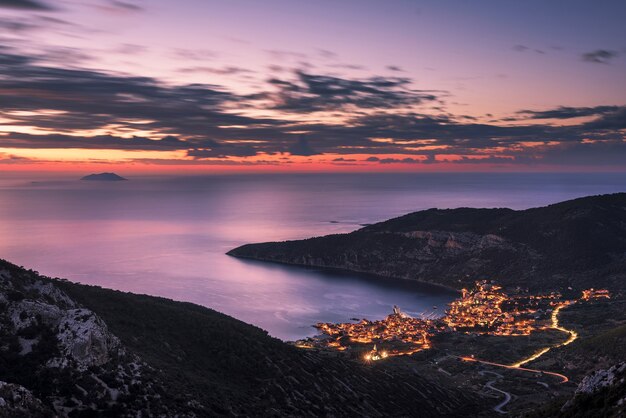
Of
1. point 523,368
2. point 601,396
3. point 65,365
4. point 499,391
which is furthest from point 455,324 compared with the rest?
point 65,365

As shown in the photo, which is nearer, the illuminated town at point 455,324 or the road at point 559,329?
the road at point 559,329

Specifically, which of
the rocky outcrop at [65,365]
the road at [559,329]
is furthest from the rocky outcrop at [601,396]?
the road at [559,329]

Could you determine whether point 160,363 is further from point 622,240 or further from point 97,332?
point 622,240

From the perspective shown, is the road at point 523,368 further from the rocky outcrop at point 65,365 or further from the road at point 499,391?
the rocky outcrop at point 65,365

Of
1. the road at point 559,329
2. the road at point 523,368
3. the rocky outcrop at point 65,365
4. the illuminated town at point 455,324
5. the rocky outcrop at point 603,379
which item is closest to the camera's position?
the rocky outcrop at point 603,379

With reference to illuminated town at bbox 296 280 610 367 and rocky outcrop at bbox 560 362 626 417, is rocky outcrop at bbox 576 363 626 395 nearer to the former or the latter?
rocky outcrop at bbox 560 362 626 417

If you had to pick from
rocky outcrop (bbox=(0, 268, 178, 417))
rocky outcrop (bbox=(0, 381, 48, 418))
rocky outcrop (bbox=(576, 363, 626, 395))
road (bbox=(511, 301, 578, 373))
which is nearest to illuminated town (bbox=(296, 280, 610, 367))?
road (bbox=(511, 301, 578, 373))
